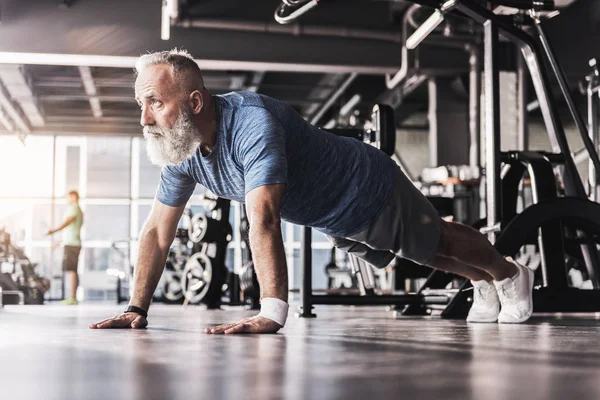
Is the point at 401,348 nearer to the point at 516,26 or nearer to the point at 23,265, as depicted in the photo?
the point at 516,26

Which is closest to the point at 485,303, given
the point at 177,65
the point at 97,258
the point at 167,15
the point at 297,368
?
the point at 177,65

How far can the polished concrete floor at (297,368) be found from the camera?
909 mm

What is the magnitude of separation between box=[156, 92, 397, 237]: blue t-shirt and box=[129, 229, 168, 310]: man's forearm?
14 centimetres

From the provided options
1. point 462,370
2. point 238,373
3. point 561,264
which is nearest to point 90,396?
point 238,373

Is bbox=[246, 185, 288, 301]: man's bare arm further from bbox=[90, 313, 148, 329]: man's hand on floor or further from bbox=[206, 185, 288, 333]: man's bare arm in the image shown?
bbox=[90, 313, 148, 329]: man's hand on floor

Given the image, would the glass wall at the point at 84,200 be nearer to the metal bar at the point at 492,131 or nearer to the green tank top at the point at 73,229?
the green tank top at the point at 73,229

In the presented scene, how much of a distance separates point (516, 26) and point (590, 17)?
4.83 m

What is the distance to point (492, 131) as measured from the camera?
3346 mm

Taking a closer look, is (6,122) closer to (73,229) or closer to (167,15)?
(73,229)

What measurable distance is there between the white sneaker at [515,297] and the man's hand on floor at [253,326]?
1.23 metres

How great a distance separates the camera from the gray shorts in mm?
2471

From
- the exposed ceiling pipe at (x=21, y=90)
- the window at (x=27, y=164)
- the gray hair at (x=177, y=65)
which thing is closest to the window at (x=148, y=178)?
the window at (x=27, y=164)

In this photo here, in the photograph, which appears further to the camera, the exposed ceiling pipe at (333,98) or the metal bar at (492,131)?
the exposed ceiling pipe at (333,98)

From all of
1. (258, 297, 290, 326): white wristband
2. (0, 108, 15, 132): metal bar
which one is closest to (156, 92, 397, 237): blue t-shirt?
(258, 297, 290, 326): white wristband
